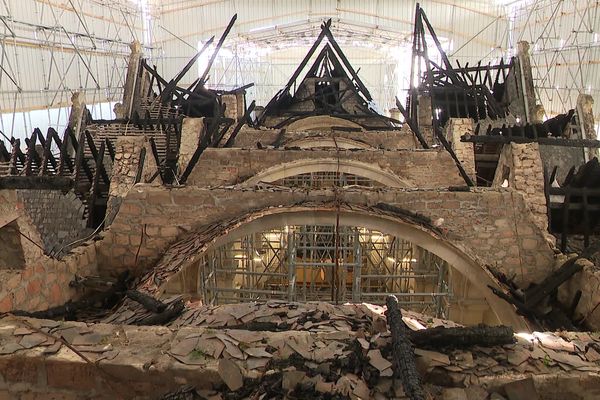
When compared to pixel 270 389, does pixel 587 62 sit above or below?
above

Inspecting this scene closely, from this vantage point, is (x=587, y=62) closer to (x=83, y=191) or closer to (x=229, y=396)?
(x=83, y=191)

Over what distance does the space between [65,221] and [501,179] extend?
9.00 meters

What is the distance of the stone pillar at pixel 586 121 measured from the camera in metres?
13.7

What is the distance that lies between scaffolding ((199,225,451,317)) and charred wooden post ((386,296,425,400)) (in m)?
3.72

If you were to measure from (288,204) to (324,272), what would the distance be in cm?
759

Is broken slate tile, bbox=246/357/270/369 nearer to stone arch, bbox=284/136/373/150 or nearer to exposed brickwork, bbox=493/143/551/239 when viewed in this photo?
exposed brickwork, bbox=493/143/551/239

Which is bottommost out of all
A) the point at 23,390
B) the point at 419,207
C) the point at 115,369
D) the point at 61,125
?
the point at 23,390

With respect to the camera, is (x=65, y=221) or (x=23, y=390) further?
(x=65, y=221)

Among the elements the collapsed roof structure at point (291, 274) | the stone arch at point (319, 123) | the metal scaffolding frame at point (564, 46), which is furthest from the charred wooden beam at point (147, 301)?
the metal scaffolding frame at point (564, 46)

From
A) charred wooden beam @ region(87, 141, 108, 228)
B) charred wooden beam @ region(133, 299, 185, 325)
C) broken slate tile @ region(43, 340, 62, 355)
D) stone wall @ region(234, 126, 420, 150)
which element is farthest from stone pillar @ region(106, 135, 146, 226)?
broken slate tile @ region(43, 340, 62, 355)

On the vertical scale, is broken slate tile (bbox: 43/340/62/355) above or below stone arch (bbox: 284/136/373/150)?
below

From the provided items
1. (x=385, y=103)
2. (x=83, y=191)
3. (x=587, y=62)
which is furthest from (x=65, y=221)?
(x=385, y=103)

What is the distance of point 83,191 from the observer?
33.0 ft

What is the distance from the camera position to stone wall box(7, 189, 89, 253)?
9961 mm
